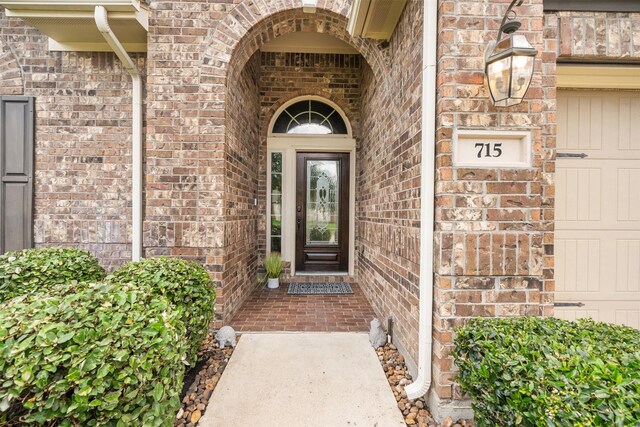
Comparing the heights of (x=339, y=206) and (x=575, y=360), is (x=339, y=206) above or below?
above

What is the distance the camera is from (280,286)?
422 centimetres

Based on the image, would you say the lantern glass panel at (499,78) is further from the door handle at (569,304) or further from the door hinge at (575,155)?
the door handle at (569,304)

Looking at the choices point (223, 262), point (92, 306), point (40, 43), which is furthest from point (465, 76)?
Result: point (40, 43)

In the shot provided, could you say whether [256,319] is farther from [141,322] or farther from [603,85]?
[603,85]

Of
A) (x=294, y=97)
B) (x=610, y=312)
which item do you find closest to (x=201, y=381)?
(x=610, y=312)

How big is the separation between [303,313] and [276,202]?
6.14 feet

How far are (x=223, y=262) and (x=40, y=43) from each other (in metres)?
3.15

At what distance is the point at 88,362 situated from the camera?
A: 105cm

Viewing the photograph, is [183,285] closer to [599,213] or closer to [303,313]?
[303,313]

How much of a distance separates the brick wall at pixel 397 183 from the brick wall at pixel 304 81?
0.74 metres

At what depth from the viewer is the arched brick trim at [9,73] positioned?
3.19m

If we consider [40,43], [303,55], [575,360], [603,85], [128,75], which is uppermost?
[303,55]

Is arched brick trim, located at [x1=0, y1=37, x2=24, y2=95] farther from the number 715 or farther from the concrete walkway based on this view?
the number 715

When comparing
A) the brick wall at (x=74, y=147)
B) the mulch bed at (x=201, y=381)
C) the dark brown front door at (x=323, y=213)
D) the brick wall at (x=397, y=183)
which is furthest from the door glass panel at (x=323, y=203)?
the brick wall at (x=74, y=147)
